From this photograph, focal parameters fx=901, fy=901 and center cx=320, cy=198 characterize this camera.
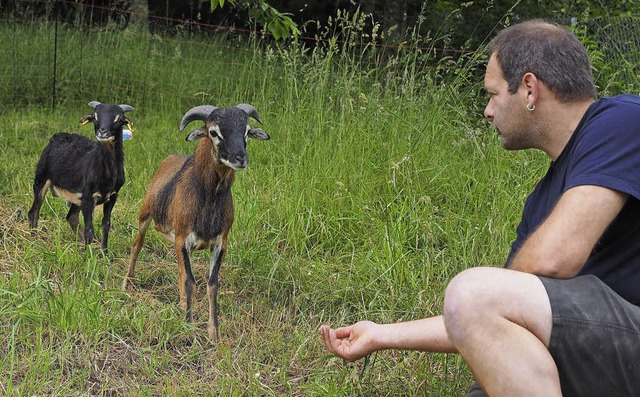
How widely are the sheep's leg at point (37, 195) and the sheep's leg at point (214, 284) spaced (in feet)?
6.72

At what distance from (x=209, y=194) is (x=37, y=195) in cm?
225

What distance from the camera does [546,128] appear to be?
3.53 metres

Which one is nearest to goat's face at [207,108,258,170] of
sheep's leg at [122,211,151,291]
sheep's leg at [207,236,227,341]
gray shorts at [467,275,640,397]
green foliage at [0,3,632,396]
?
sheep's leg at [207,236,227,341]

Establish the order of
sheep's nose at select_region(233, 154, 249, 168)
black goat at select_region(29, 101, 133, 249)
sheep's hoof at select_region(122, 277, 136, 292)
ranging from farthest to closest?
1. black goat at select_region(29, 101, 133, 249)
2. sheep's hoof at select_region(122, 277, 136, 292)
3. sheep's nose at select_region(233, 154, 249, 168)

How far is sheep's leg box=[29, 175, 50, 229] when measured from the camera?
6.92m

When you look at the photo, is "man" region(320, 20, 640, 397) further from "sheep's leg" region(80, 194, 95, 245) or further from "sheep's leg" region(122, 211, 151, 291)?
"sheep's leg" region(80, 194, 95, 245)

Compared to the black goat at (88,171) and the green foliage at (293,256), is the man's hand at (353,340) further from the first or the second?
the black goat at (88,171)

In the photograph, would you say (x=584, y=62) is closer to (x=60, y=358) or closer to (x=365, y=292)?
(x=365, y=292)

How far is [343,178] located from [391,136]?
0.62 metres

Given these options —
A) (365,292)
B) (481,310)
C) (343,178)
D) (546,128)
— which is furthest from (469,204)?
(481,310)

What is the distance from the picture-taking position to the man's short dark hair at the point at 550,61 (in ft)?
11.3

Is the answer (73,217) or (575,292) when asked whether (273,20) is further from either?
(575,292)

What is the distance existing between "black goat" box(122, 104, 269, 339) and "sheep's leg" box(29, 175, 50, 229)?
1.69m

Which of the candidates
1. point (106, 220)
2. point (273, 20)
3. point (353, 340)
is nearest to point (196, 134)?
point (106, 220)
